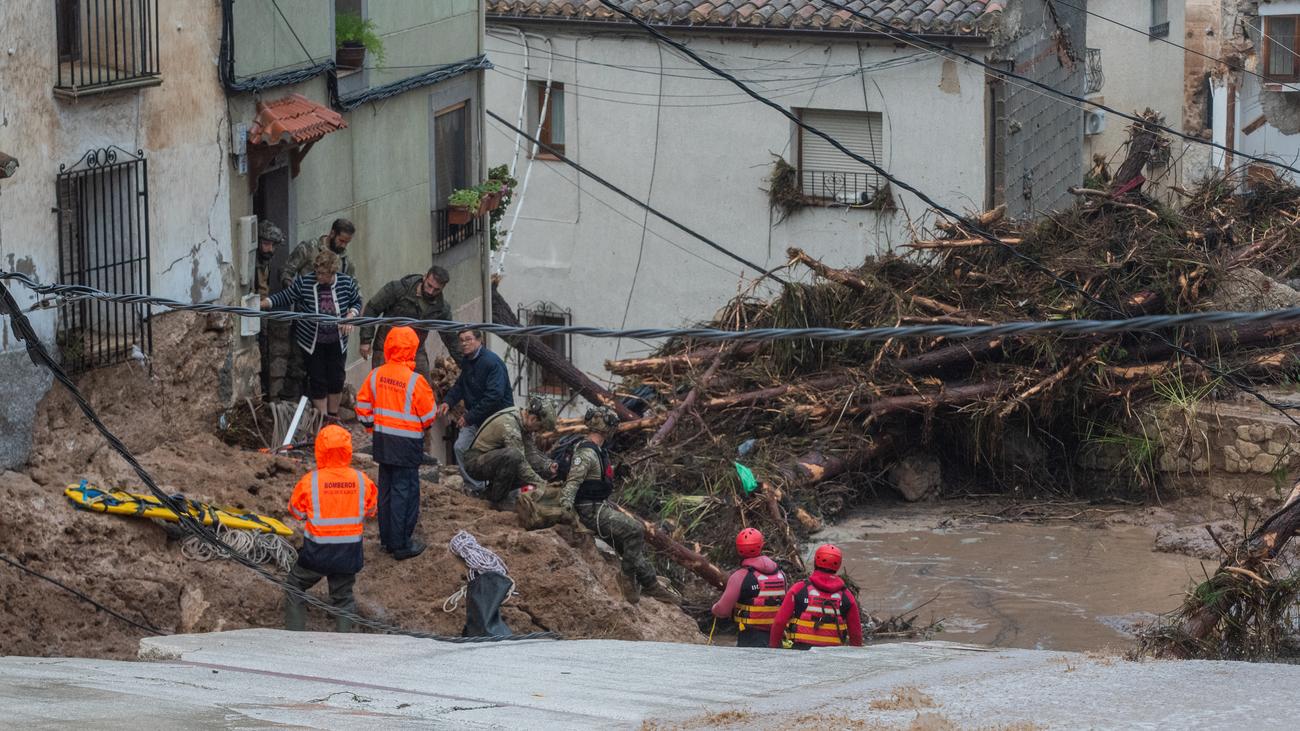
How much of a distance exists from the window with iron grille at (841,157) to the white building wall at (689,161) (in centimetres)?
17

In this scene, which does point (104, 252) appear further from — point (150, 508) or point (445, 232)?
point (445, 232)

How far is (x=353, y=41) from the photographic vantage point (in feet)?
51.0

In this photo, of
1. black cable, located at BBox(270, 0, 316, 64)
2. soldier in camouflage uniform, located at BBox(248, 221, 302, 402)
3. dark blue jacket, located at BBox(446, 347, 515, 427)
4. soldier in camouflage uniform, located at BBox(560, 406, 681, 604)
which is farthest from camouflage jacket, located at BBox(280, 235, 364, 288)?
soldier in camouflage uniform, located at BBox(560, 406, 681, 604)

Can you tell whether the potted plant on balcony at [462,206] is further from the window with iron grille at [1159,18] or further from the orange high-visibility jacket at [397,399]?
the window with iron grille at [1159,18]

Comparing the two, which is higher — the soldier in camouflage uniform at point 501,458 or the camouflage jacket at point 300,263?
the camouflage jacket at point 300,263

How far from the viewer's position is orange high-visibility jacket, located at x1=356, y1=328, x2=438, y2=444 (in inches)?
444

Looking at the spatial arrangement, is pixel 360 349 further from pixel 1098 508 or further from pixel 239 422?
pixel 1098 508

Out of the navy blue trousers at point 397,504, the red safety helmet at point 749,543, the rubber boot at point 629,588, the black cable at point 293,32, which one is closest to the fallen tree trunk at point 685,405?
the rubber boot at point 629,588

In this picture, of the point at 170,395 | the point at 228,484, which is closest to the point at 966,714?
the point at 228,484

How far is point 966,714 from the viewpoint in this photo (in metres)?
6.61

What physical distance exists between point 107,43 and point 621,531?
4.82 m

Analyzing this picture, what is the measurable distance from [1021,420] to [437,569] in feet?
23.9

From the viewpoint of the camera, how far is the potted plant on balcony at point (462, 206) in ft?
58.2

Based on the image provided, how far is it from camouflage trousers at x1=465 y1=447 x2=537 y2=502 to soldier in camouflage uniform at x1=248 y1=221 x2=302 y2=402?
189 centimetres
